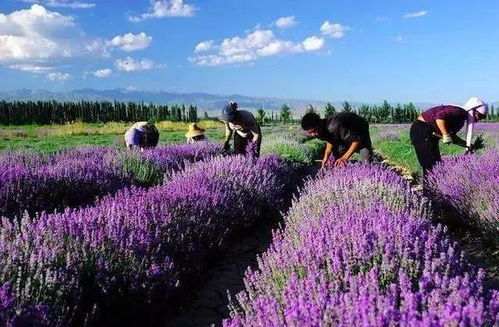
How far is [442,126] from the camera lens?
5980 mm

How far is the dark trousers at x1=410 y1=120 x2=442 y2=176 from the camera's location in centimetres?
657

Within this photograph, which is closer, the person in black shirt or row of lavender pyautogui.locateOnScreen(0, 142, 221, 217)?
row of lavender pyautogui.locateOnScreen(0, 142, 221, 217)

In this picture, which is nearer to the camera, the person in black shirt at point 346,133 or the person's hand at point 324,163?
the person in black shirt at point 346,133

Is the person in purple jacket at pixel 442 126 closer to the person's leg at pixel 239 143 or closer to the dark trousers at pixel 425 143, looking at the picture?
the dark trousers at pixel 425 143

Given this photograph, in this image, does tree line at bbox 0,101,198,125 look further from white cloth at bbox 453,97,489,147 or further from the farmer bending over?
white cloth at bbox 453,97,489,147

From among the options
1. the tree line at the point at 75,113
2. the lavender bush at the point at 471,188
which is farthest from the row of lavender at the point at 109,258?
the tree line at the point at 75,113

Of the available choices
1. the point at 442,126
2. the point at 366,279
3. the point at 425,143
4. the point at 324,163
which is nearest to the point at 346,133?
the point at 324,163

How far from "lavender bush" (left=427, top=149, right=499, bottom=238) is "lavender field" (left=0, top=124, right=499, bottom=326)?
0.06 feet

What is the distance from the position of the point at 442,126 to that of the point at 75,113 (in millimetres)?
64977

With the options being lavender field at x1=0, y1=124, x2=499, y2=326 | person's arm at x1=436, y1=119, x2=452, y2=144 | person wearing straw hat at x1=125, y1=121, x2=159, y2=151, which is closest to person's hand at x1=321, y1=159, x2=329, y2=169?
lavender field at x1=0, y1=124, x2=499, y2=326

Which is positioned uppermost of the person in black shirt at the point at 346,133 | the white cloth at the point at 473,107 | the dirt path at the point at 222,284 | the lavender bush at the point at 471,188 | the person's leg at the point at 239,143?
the white cloth at the point at 473,107

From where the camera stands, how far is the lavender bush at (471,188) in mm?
4660

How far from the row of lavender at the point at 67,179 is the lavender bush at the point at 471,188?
3.05m

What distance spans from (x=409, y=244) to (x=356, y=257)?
0.33 meters
